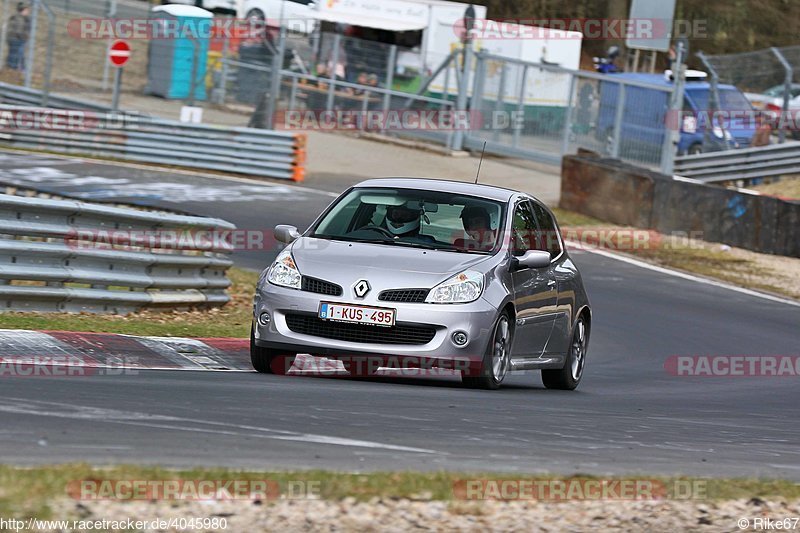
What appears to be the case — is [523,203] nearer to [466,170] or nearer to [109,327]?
[109,327]

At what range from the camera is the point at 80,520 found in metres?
4.83

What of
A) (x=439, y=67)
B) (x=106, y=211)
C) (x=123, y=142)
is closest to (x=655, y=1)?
(x=439, y=67)

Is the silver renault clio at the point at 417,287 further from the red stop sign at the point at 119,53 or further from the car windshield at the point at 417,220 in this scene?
the red stop sign at the point at 119,53

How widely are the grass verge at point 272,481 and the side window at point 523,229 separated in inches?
163

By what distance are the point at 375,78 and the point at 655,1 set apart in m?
6.70

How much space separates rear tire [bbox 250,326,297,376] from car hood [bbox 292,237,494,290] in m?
0.61

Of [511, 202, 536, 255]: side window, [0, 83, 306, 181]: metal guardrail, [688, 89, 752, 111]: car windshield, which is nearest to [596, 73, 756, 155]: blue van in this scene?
[688, 89, 752, 111]: car windshield

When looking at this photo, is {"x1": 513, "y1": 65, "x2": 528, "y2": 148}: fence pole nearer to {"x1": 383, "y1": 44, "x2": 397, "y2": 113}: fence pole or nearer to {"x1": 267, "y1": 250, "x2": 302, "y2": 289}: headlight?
{"x1": 383, "y1": 44, "x2": 397, "y2": 113}: fence pole

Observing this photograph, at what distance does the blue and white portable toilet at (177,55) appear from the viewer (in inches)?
1156

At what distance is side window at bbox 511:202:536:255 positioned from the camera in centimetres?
1024

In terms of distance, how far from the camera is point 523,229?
10.6 metres

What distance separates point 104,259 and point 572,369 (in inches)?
154
